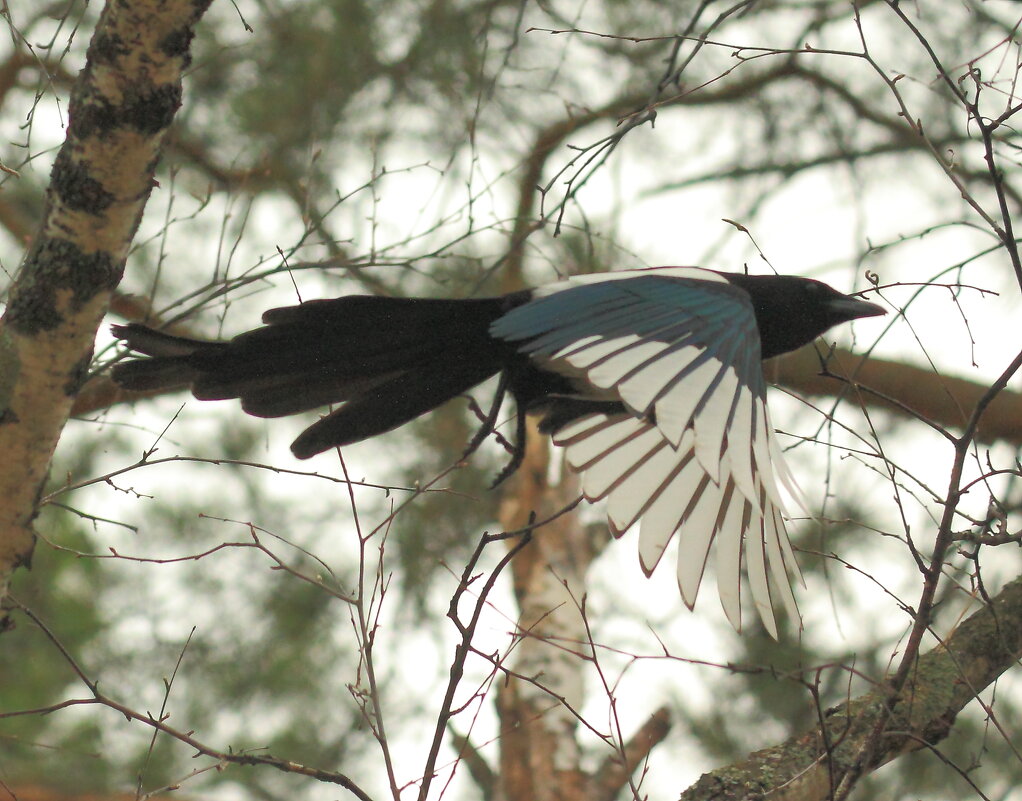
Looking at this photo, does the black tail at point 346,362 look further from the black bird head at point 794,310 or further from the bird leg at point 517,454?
the black bird head at point 794,310

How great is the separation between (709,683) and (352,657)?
1687 mm

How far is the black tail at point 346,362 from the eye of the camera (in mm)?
2385

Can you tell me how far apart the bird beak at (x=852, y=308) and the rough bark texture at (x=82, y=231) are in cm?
187

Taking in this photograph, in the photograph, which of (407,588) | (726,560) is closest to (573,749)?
(407,588)

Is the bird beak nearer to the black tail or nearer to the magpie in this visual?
the magpie

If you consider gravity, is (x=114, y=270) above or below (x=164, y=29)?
below

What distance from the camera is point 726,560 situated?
210 centimetres

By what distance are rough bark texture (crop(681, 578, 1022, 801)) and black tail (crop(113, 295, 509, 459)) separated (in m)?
1.07

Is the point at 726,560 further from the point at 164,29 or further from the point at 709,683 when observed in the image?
the point at 709,683

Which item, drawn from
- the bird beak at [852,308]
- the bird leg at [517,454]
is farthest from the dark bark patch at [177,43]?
the bird beak at [852,308]

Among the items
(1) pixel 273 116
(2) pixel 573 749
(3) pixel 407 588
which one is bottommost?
(2) pixel 573 749

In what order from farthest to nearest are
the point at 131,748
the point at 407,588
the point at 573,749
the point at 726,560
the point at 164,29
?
the point at 131,748, the point at 407,588, the point at 573,749, the point at 726,560, the point at 164,29

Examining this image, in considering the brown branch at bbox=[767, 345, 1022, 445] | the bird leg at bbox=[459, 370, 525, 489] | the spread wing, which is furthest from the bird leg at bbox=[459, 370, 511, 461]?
the brown branch at bbox=[767, 345, 1022, 445]

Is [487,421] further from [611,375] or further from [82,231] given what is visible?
[82,231]
